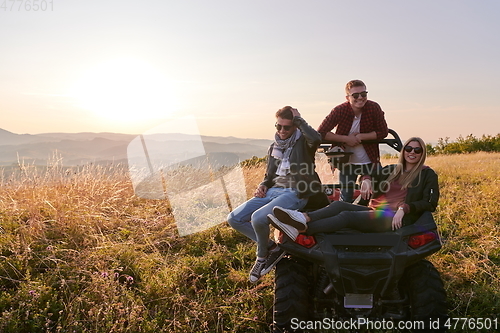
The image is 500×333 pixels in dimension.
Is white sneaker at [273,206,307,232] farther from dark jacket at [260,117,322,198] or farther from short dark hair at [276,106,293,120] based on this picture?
short dark hair at [276,106,293,120]

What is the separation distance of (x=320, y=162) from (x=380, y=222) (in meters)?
6.35

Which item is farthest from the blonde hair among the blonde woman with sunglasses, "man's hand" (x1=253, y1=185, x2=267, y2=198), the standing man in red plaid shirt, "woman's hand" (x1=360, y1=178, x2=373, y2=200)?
"man's hand" (x1=253, y1=185, x2=267, y2=198)

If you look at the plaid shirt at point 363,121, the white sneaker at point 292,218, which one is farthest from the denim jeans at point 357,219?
the plaid shirt at point 363,121

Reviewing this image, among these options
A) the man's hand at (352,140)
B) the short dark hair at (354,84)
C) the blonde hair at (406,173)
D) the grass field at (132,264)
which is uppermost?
the short dark hair at (354,84)

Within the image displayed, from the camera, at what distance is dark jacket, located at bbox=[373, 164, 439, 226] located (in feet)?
11.4

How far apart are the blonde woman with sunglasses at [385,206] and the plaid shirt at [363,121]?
31.8 inches

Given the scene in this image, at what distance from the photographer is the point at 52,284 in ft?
14.1

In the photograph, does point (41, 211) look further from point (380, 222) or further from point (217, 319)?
point (380, 222)

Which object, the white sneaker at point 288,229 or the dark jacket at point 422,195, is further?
the dark jacket at point 422,195

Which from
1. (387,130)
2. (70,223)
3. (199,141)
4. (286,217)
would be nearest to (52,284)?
(70,223)

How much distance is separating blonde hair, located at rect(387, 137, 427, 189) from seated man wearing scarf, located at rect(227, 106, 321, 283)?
686mm

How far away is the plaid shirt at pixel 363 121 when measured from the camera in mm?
4777

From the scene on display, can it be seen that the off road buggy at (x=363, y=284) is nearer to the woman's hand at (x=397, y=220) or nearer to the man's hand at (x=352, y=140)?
the woman's hand at (x=397, y=220)

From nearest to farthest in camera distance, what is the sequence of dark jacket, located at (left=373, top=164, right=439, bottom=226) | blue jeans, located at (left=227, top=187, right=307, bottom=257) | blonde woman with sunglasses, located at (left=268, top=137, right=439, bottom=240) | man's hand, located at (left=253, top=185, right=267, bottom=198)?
blonde woman with sunglasses, located at (left=268, top=137, right=439, bottom=240), dark jacket, located at (left=373, top=164, right=439, bottom=226), blue jeans, located at (left=227, top=187, right=307, bottom=257), man's hand, located at (left=253, top=185, right=267, bottom=198)
